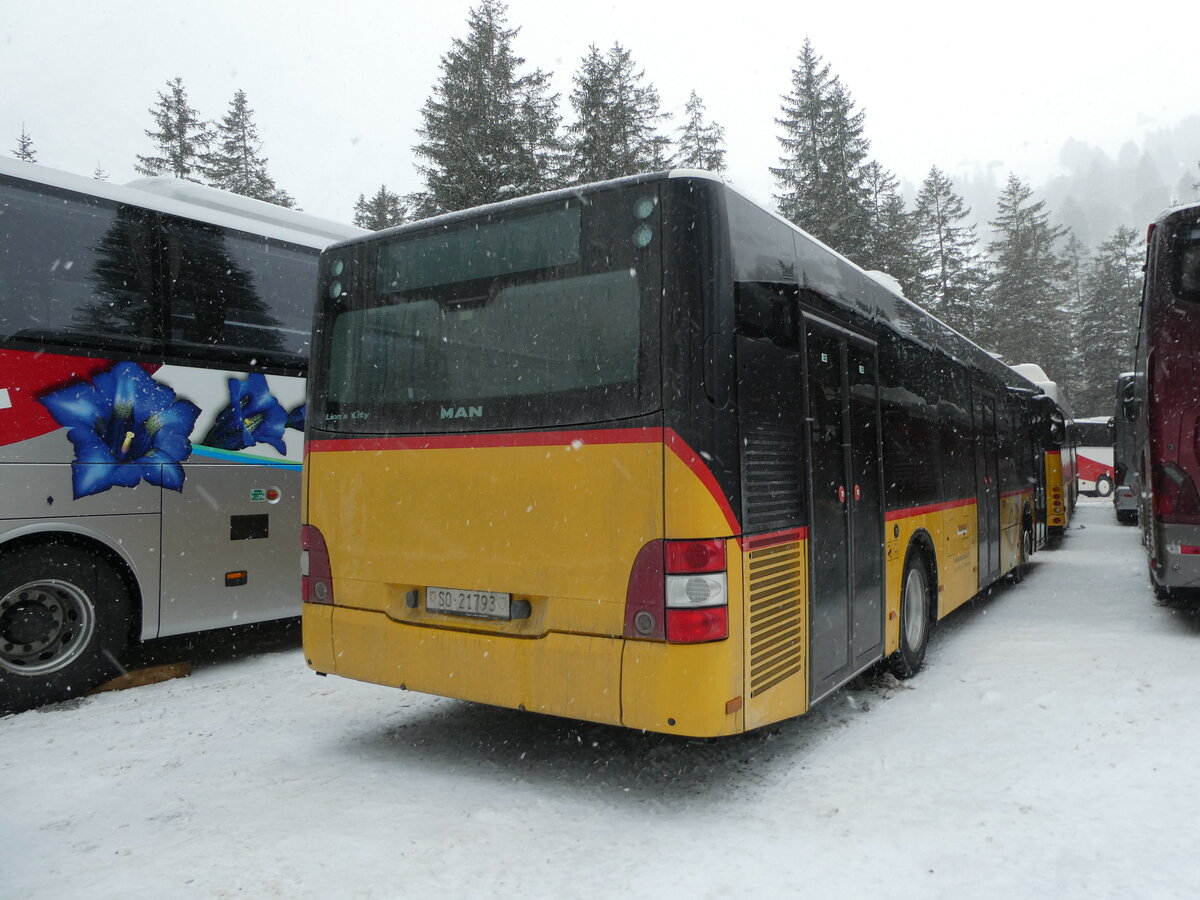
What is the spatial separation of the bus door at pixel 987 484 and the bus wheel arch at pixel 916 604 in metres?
2.35

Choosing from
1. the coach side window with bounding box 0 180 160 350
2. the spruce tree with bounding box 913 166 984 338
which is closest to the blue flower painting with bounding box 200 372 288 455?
the coach side window with bounding box 0 180 160 350

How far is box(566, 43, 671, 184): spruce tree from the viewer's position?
2955cm

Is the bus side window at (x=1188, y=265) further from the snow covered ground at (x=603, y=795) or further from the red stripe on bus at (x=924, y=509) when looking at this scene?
the snow covered ground at (x=603, y=795)

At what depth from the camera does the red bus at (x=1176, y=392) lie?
25.6 feet

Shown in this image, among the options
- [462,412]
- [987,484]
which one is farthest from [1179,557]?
[462,412]

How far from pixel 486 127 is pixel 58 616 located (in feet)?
77.4

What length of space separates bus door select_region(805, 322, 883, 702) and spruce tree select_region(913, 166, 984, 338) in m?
33.6

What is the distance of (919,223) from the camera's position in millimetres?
47531

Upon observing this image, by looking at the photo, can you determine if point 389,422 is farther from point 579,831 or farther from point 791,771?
point 791,771

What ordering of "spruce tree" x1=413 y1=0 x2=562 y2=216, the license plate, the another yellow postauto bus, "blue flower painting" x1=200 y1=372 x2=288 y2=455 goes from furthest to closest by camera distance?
1. "spruce tree" x1=413 y1=0 x2=562 y2=216
2. the another yellow postauto bus
3. "blue flower painting" x1=200 y1=372 x2=288 y2=455
4. the license plate

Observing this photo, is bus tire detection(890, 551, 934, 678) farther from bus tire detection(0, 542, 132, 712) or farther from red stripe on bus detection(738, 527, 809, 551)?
bus tire detection(0, 542, 132, 712)

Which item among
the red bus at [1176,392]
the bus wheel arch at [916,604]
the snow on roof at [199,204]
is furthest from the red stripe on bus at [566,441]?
the red bus at [1176,392]

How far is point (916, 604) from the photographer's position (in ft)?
23.2

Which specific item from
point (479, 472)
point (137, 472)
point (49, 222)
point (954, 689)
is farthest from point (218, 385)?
point (954, 689)
